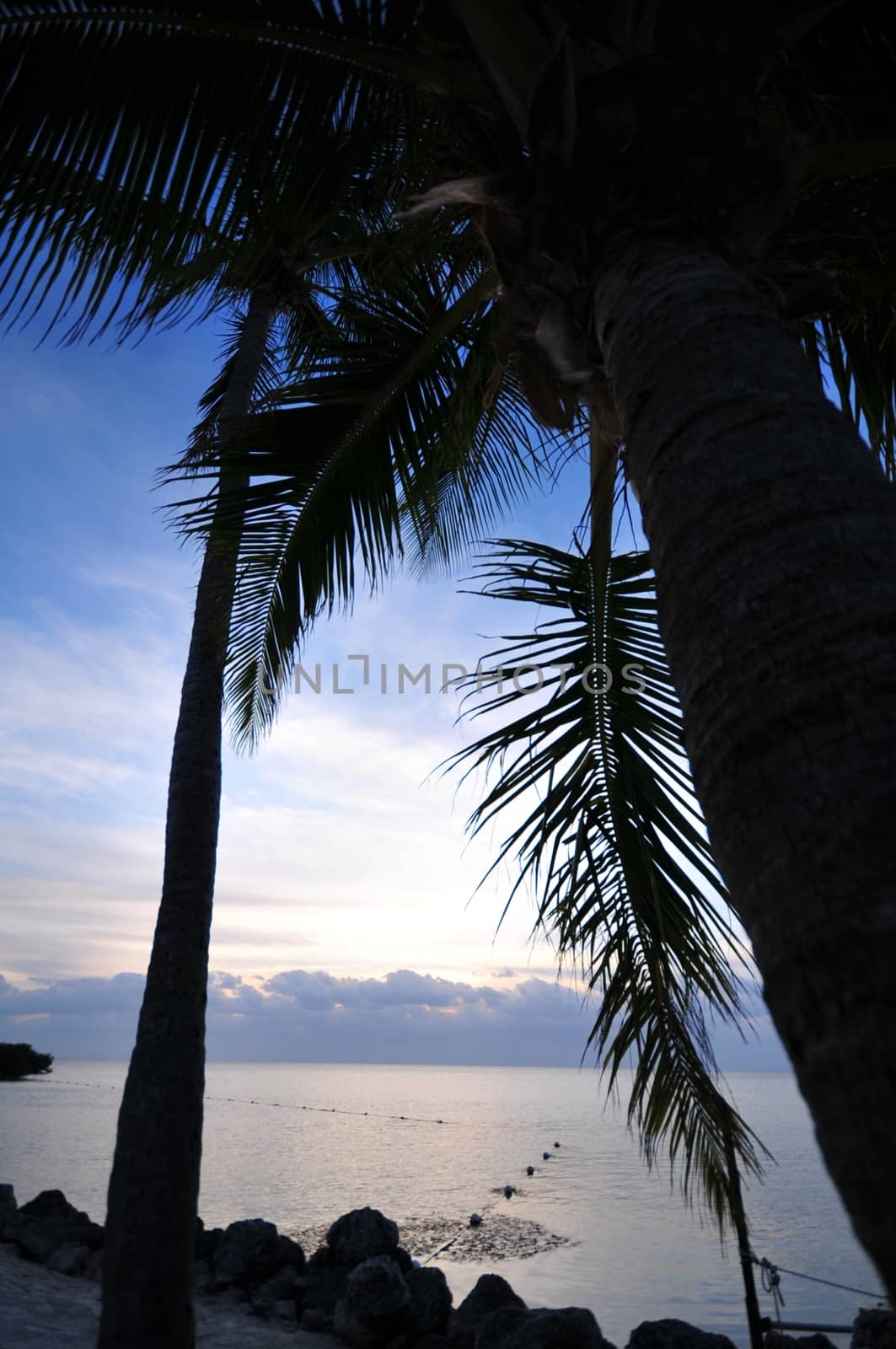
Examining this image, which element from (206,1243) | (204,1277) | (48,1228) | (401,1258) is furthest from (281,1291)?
(48,1228)

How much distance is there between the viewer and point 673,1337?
5297mm

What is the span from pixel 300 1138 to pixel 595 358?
2680 centimetres

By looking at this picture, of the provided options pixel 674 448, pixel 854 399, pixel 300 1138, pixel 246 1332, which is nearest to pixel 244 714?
pixel 854 399

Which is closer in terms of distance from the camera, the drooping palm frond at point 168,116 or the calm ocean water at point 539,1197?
the drooping palm frond at point 168,116

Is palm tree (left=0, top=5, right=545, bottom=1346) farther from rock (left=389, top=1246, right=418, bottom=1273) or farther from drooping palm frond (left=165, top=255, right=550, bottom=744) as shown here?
rock (left=389, top=1246, right=418, bottom=1273)

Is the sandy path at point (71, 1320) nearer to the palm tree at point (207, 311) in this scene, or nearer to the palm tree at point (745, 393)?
the palm tree at point (207, 311)

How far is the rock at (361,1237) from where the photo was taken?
7.58 m

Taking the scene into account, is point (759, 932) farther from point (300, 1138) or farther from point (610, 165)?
point (300, 1138)

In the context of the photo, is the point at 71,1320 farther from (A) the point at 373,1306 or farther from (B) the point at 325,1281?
(B) the point at 325,1281

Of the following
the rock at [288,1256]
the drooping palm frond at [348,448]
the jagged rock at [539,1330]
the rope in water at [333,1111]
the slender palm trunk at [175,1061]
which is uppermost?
the drooping palm frond at [348,448]

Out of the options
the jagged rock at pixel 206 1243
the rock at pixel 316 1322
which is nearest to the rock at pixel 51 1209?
the jagged rock at pixel 206 1243

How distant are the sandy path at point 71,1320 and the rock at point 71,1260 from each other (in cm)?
7

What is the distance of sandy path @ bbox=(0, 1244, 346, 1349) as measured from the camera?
5.32m

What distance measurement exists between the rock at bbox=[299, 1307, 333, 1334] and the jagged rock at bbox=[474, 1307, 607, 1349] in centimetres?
140
